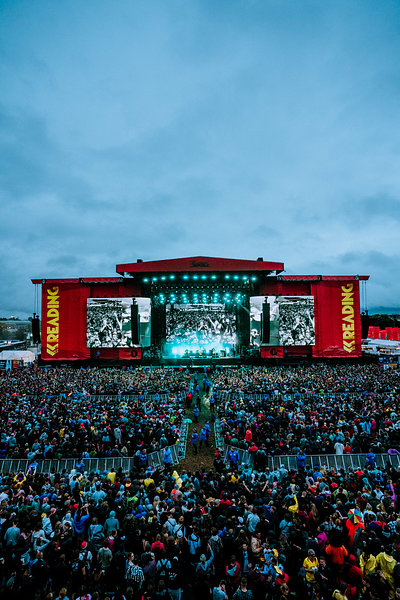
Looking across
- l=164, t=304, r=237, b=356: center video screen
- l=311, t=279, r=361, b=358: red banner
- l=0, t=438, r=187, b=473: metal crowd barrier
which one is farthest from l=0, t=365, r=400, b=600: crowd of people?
l=311, t=279, r=361, b=358: red banner

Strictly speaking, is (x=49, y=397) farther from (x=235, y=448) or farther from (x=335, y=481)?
(x=335, y=481)

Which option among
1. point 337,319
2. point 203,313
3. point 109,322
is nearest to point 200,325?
point 203,313

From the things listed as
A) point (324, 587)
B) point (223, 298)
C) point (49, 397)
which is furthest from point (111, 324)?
point (324, 587)

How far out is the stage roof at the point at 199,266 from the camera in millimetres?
30891

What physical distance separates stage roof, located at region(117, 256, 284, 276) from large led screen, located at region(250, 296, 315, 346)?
3036 mm

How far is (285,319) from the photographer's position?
31.9 metres

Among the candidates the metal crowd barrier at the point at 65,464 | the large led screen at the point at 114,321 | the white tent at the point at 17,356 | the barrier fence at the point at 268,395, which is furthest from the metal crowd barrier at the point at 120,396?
the white tent at the point at 17,356

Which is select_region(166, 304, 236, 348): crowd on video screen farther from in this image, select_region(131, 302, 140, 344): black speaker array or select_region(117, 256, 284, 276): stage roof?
select_region(117, 256, 284, 276): stage roof

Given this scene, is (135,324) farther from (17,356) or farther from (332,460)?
(332,460)

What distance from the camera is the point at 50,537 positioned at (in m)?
5.43

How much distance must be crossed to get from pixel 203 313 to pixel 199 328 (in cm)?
155

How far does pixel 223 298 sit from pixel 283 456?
2301 centimetres

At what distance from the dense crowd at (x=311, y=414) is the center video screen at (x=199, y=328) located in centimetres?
1059

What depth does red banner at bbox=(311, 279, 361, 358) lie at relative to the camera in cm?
3275
